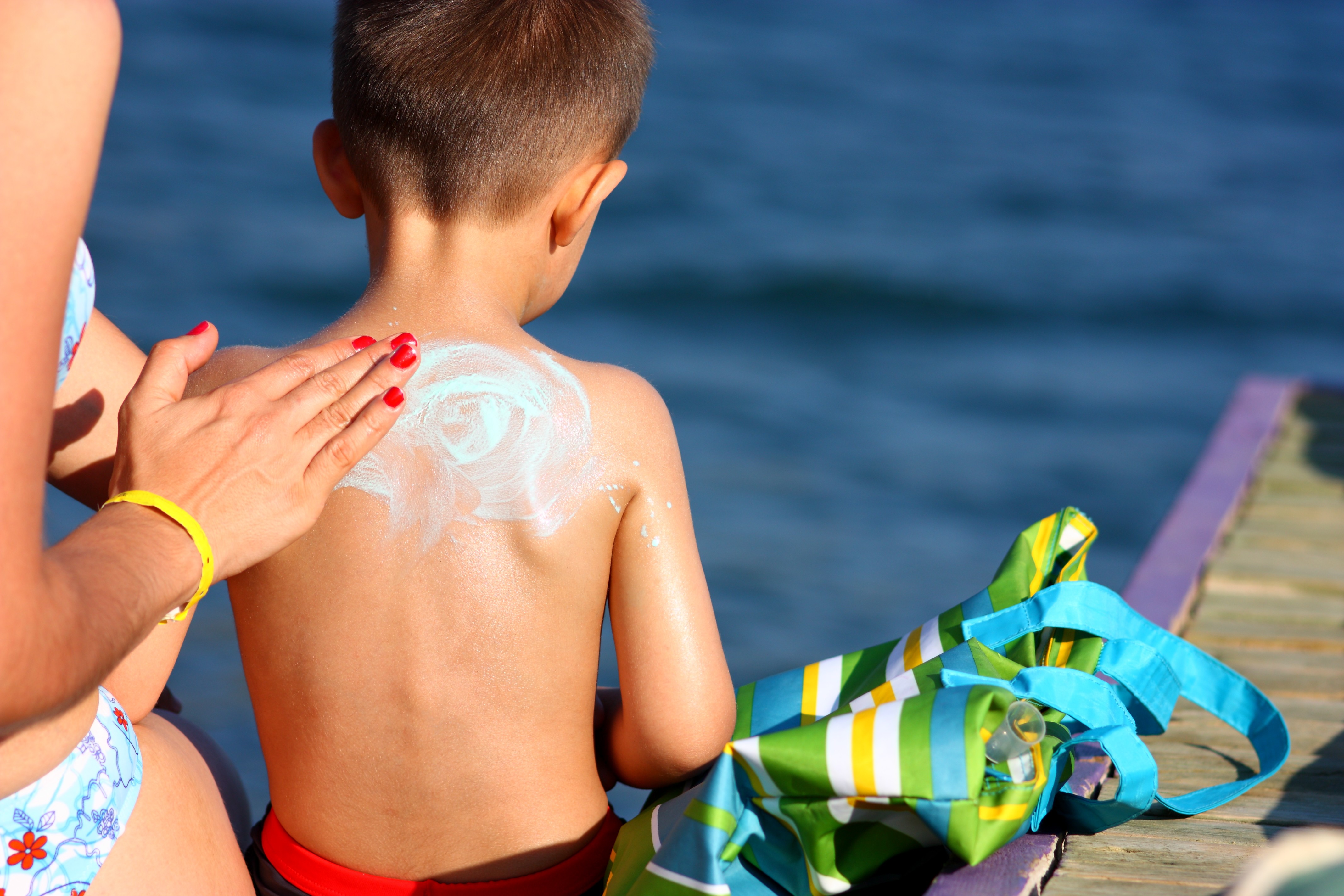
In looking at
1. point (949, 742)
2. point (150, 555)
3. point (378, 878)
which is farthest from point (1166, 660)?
point (150, 555)

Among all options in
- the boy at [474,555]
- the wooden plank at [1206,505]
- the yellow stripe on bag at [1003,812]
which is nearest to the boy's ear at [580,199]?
the boy at [474,555]

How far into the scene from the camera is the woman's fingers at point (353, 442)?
128 cm

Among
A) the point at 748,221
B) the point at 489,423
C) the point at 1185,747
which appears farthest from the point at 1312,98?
the point at 489,423

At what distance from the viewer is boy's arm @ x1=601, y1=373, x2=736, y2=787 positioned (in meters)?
1.58

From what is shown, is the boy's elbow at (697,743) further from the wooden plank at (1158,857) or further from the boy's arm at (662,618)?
the wooden plank at (1158,857)

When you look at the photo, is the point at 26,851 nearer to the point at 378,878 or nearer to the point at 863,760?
the point at 378,878

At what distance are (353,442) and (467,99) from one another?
22.0 inches

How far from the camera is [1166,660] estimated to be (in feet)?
5.74

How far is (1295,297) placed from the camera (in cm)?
998

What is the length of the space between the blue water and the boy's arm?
2415 mm

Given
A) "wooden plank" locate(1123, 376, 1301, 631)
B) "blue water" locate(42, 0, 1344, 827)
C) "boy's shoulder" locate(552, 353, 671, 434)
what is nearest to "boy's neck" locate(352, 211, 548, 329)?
"boy's shoulder" locate(552, 353, 671, 434)

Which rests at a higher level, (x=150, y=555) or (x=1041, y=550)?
(x=150, y=555)

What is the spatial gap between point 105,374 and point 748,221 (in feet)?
31.8

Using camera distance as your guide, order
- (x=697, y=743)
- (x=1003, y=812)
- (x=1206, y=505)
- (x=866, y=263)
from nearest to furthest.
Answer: (x=1003, y=812) → (x=697, y=743) → (x=1206, y=505) → (x=866, y=263)
